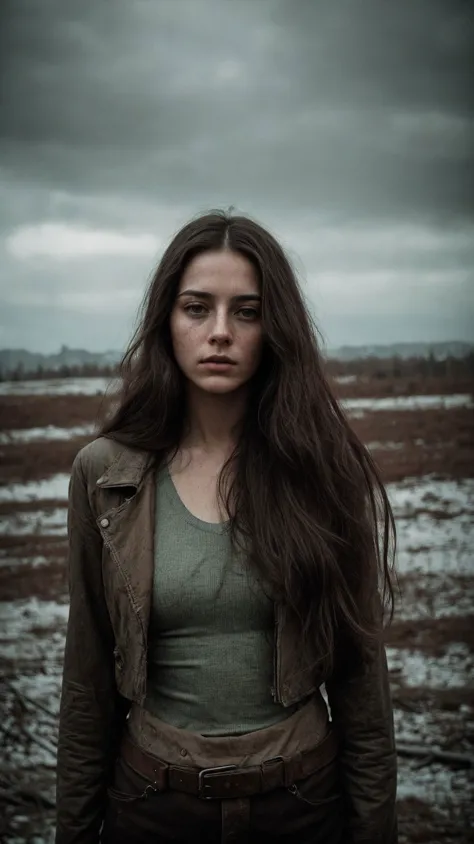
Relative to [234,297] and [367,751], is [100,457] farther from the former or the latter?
[367,751]

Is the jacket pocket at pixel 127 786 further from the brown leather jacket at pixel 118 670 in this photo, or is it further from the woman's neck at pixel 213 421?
the woman's neck at pixel 213 421

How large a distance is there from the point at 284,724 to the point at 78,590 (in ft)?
1.85

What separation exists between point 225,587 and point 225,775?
0.39 m

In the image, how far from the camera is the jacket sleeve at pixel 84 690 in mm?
1709

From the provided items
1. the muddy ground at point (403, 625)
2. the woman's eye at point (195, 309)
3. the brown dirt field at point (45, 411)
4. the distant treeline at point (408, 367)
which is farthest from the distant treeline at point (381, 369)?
the woman's eye at point (195, 309)

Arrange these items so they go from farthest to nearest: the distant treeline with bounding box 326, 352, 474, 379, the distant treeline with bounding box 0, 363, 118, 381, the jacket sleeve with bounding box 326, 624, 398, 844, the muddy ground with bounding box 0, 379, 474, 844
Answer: the distant treeline with bounding box 326, 352, 474, 379, the distant treeline with bounding box 0, 363, 118, 381, the muddy ground with bounding box 0, 379, 474, 844, the jacket sleeve with bounding box 326, 624, 398, 844

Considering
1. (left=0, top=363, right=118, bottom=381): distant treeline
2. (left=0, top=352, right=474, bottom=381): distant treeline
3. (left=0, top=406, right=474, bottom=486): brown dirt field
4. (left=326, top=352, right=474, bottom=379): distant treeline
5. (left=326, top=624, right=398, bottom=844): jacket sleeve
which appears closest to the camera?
(left=326, top=624, right=398, bottom=844): jacket sleeve

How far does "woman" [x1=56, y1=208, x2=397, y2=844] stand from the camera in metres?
1.60

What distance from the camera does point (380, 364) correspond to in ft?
63.5

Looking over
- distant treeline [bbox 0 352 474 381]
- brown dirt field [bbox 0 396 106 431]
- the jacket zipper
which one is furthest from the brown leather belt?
distant treeline [bbox 0 352 474 381]

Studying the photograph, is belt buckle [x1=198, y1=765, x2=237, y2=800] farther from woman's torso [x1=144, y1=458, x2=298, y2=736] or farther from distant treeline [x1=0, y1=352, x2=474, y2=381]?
distant treeline [x1=0, y1=352, x2=474, y2=381]

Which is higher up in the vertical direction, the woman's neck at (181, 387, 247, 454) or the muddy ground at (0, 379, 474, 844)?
the woman's neck at (181, 387, 247, 454)

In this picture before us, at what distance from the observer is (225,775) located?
154cm

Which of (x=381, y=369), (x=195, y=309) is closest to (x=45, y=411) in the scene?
(x=381, y=369)
